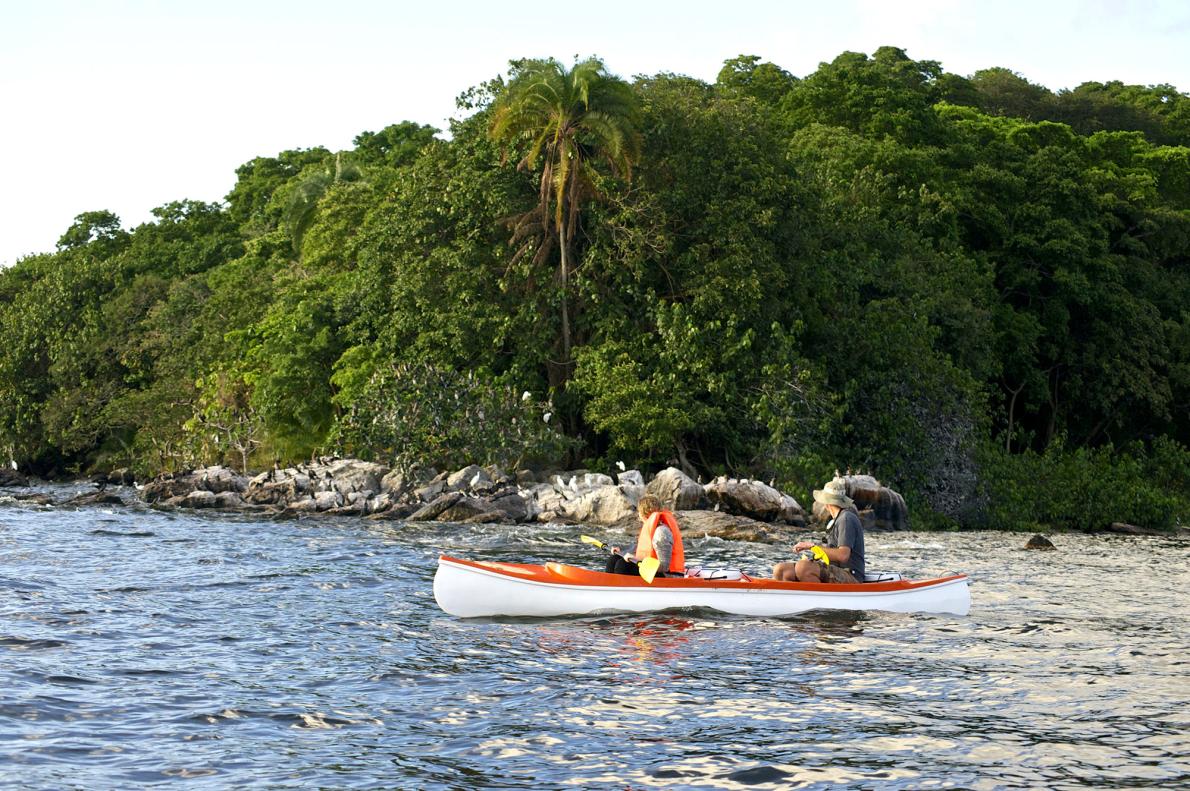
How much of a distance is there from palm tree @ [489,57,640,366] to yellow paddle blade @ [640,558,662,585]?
57.8ft

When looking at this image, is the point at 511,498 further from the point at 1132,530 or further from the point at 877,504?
the point at 1132,530

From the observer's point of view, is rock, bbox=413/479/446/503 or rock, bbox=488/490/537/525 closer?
rock, bbox=488/490/537/525

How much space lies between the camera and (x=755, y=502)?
26234mm

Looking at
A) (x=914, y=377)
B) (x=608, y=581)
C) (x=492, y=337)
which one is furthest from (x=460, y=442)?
(x=608, y=581)

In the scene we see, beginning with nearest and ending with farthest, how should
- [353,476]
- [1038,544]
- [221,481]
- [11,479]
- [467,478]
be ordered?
[1038,544] → [467,478] → [353,476] → [221,481] → [11,479]

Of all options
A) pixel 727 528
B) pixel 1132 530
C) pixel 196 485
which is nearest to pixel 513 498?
pixel 727 528

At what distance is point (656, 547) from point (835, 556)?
6.75 feet

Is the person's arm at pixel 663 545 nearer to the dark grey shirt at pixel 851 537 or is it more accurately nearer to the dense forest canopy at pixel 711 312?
the dark grey shirt at pixel 851 537

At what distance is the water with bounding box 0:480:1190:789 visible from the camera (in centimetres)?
782

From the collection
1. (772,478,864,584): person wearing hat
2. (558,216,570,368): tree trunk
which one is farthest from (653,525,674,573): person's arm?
(558,216,570,368): tree trunk

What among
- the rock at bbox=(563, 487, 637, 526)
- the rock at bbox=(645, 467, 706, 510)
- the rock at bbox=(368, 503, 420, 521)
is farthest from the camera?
the rock at bbox=(368, 503, 420, 521)

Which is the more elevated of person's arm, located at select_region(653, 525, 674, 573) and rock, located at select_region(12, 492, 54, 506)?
person's arm, located at select_region(653, 525, 674, 573)

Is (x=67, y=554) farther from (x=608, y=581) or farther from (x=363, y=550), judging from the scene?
(x=608, y=581)

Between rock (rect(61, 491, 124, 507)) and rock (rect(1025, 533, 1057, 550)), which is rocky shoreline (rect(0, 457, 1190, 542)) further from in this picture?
rock (rect(1025, 533, 1057, 550))
